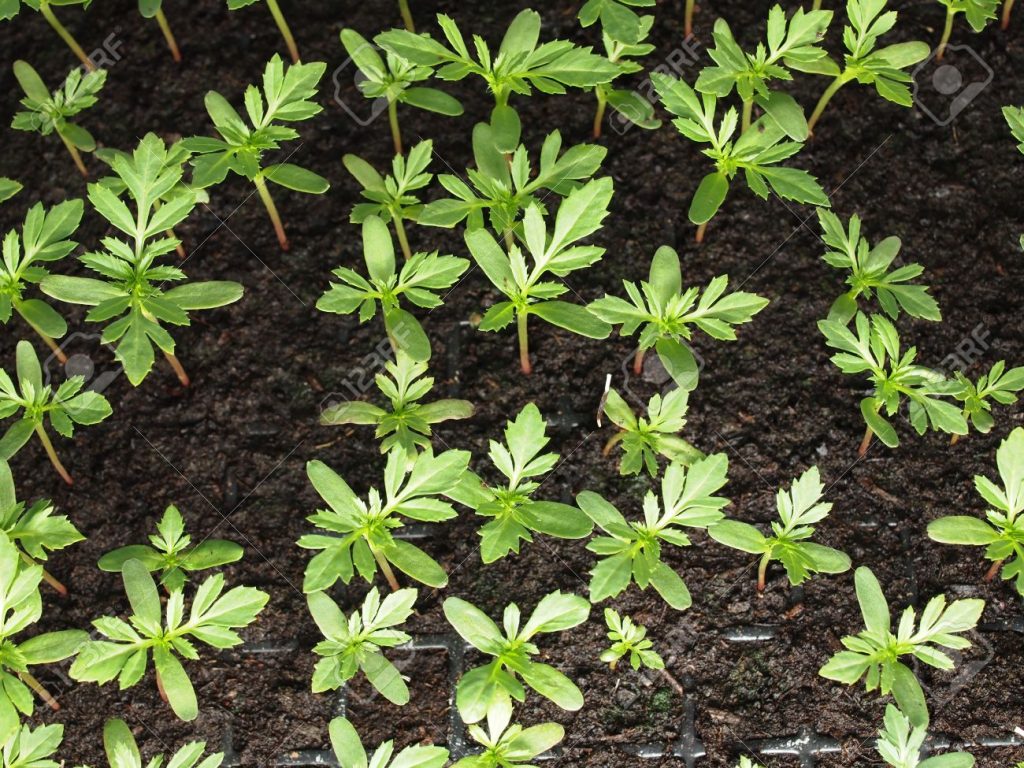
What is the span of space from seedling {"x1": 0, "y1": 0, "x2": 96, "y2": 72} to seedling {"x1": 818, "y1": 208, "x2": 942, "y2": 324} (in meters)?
1.87

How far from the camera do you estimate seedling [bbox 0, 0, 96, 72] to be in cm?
281

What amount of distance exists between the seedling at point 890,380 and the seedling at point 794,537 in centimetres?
21

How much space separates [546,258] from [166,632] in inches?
44.6

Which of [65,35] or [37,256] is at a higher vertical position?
[65,35]

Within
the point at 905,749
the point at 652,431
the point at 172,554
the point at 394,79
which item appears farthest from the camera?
the point at 394,79

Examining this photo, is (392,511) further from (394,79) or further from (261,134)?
(394,79)

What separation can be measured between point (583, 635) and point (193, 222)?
4.79 ft

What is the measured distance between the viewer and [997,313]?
9.34 ft

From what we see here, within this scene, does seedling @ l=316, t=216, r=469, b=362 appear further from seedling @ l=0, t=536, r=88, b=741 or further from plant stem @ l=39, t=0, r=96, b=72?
plant stem @ l=39, t=0, r=96, b=72

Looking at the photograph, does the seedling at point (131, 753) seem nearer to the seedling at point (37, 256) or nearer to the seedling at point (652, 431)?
the seedling at point (37, 256)

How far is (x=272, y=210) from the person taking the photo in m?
2.87

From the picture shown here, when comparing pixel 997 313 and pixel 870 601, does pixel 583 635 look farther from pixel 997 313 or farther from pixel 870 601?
pixel 997 313

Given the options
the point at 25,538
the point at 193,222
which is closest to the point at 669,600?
the point at 25,538

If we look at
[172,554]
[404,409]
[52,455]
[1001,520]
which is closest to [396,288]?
[404,409]
